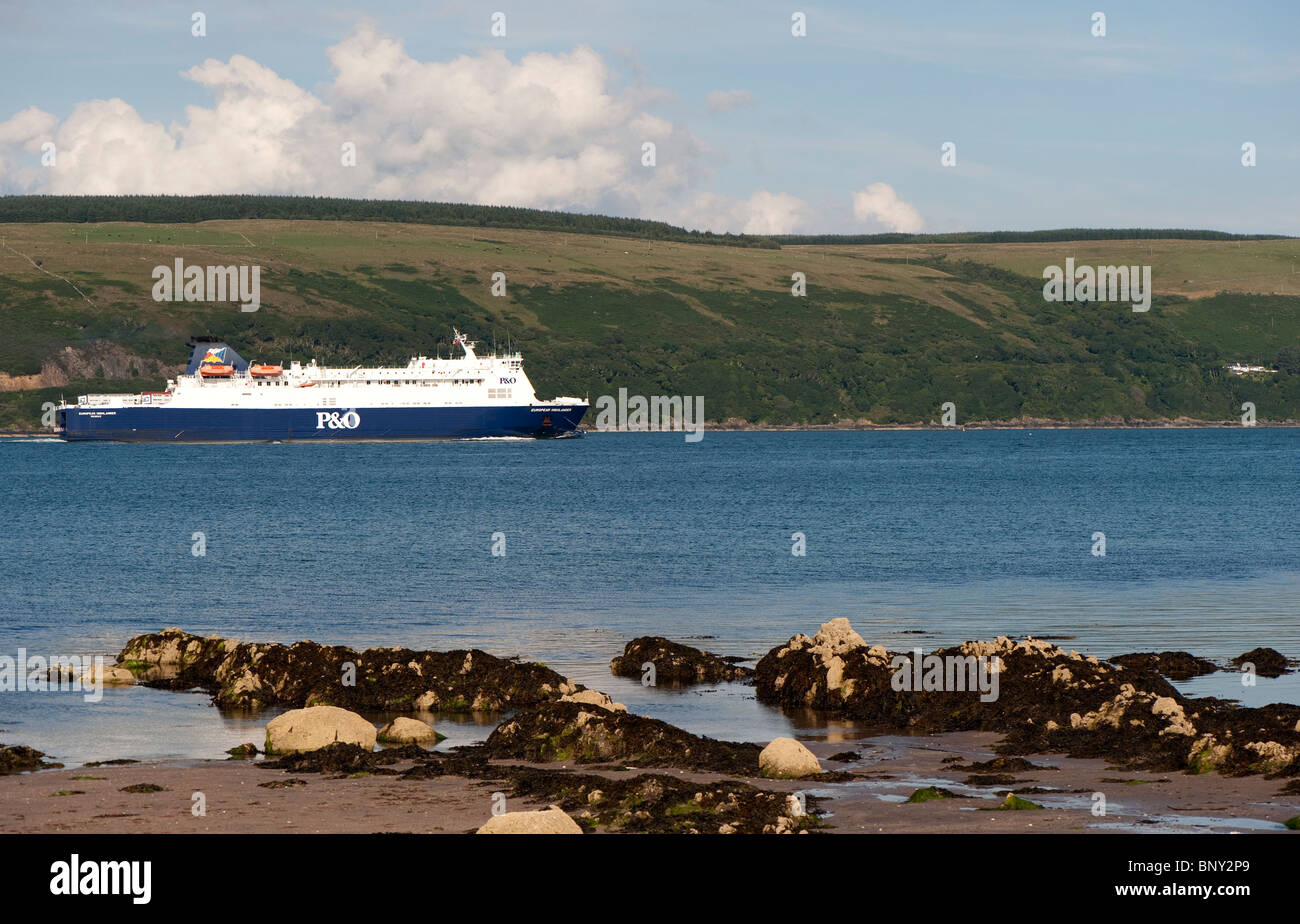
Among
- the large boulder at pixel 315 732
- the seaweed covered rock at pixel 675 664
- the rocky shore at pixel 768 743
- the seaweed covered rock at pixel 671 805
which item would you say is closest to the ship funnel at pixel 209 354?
the rocky shore at pixel 768 743

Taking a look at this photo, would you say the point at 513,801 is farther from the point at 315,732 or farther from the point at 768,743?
the point at 768,743

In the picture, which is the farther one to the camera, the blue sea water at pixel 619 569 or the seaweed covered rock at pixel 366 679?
the blue sea water at pixel 619 569

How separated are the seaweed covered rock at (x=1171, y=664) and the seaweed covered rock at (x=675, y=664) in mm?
5727

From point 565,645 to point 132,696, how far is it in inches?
304

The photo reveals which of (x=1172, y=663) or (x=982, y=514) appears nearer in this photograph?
(x=1172, y=663)

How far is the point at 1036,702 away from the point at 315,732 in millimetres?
9139

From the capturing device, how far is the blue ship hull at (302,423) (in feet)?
430

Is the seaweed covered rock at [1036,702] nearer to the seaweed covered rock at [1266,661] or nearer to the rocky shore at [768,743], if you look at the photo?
the rocky shore at [768,743]

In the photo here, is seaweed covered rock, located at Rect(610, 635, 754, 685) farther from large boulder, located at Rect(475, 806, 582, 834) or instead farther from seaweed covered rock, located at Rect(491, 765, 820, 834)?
large boulder, located at Rect(475, 806, 582, 834)

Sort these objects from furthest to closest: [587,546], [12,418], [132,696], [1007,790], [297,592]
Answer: [12,418] < [587,546] < [297,592] < [132,696] < [1007,790]

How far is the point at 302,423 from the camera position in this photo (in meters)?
131
